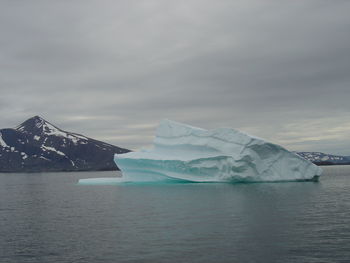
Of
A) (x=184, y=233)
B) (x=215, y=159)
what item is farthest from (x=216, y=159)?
(x=184, y=233)

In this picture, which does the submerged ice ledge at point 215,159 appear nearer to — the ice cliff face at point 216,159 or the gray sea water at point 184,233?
the ice cliff face at point 216,159

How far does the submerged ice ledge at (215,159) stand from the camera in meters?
42.3

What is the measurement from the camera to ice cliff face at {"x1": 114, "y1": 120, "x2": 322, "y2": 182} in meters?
42.3

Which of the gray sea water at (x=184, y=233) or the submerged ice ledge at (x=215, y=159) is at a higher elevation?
the submerged ice ledge at (x=215, y=159)

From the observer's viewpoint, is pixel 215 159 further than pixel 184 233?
Yes

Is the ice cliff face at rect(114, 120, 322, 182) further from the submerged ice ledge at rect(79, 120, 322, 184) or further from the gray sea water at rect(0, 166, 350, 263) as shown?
the gray sea water at rect(0, 166, 350, 263)

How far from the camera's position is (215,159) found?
43.7 m

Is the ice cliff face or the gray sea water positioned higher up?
the ice cliff face

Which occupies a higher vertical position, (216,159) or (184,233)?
(216,159)

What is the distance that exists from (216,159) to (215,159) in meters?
0.11

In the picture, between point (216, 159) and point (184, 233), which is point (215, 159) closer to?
point (216, 159)

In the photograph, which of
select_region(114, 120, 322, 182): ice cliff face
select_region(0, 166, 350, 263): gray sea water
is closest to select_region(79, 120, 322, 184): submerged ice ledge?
select_region(114, 120, 322, 182): ice cliff face

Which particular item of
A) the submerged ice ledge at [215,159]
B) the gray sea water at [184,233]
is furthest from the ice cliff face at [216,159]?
the gray sea water at [184,233]

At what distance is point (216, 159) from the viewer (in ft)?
143
